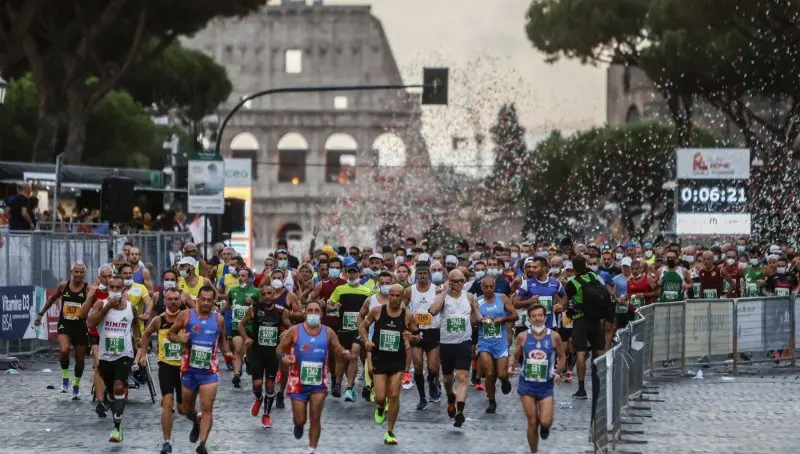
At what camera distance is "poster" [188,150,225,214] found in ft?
103

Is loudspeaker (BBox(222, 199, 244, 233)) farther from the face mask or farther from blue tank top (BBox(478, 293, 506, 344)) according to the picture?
the face mask

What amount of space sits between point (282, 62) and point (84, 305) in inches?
4876

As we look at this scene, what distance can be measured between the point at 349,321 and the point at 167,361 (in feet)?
17.0

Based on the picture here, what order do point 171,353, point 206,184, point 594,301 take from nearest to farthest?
1. point 171,353
2. point 594,301
3. point 206,184

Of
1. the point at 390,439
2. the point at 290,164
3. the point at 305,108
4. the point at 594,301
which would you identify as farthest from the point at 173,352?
the point at 305,108

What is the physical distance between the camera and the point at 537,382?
603 inches

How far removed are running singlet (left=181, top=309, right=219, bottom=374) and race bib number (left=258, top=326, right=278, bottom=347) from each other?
3.10m

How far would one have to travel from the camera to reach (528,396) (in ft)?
50.4

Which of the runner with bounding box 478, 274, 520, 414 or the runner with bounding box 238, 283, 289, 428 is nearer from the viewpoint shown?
the runner with bounding box 238, 283, 289, 428

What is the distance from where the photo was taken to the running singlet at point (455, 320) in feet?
61.9

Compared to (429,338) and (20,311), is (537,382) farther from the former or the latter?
(20,311)

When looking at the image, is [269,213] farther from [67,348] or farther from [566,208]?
[67,348]

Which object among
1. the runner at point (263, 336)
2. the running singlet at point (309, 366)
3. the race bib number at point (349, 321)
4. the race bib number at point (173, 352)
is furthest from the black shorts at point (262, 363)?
the running singlet at point (309, 366)

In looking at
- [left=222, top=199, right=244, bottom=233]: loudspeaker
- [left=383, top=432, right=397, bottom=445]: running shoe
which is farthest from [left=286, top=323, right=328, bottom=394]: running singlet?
[left=222, top=199, right=244, bottom=233]: loudspeaker
